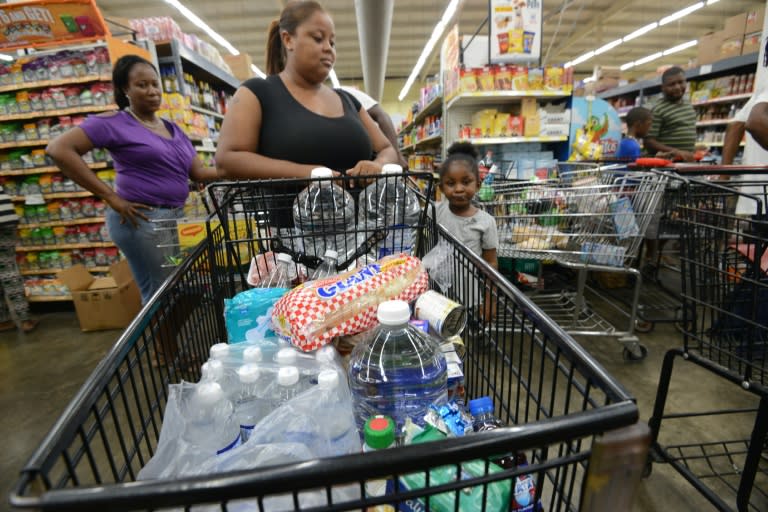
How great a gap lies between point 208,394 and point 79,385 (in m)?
2.63

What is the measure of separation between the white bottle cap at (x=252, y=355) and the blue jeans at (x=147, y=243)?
1.70 m

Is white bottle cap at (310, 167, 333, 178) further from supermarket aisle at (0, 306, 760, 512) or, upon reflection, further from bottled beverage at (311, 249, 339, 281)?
supermarket aisle at (0, 306, 760, 512)

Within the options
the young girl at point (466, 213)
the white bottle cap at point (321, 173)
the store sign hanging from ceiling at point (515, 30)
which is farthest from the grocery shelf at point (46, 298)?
the store sign hanging from ceiling at point (515, 30)

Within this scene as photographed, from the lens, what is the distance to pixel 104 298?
10.6 ft

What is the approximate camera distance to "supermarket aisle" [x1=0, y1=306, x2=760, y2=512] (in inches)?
60.8

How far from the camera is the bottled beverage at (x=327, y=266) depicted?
1.12 m

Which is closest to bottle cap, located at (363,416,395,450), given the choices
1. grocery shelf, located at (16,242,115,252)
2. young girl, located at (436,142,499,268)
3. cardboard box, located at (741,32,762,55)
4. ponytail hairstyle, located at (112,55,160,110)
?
young girl, located at (436,142,499,268)

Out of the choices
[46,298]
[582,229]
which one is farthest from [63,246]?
[582,229]

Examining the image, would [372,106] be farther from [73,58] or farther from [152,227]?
[73,58]

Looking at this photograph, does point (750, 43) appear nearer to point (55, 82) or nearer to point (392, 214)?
point (392, 214)

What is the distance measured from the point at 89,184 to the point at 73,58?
6.66 ft

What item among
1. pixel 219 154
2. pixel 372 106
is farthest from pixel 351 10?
pixel 219 154

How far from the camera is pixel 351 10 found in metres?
10.8

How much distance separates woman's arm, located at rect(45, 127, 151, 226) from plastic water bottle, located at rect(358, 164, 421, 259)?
1.73 m
